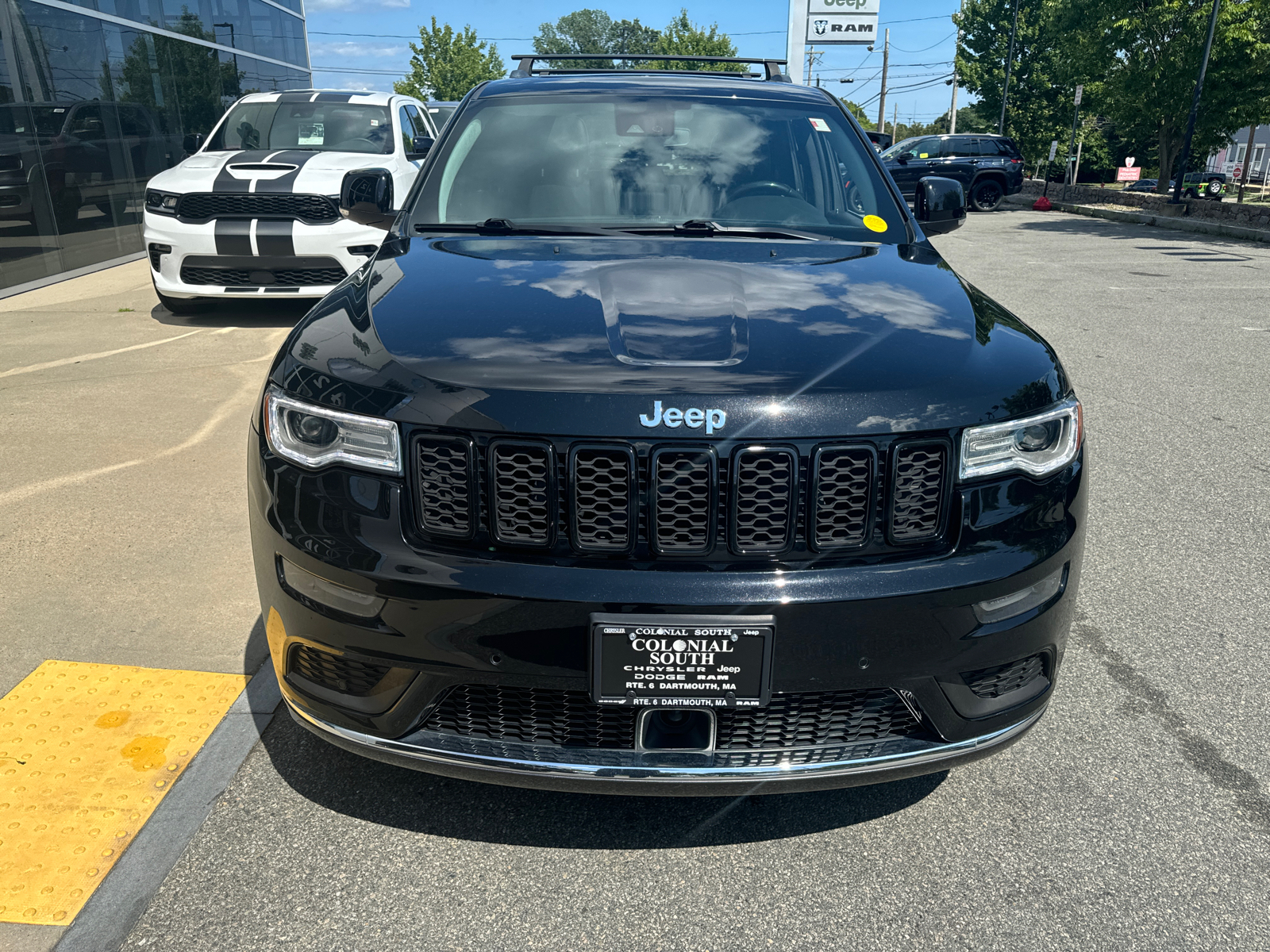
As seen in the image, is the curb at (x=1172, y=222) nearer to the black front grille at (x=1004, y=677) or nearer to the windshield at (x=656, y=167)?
the windshield at (x=656, y=167)

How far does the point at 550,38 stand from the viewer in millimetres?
137875

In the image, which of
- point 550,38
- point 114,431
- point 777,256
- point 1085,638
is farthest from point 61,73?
point 550,38

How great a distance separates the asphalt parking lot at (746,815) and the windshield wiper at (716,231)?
1.58 metres

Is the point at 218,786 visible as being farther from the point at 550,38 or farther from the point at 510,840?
the point at 550,38

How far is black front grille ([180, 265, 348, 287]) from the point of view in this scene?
309 inches

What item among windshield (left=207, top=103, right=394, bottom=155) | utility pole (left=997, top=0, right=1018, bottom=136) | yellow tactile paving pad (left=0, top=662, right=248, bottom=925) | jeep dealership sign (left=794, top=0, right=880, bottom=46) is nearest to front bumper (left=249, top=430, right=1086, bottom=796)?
yellow tactile paving pad (left=0, top=662, right=248, bottom=925)

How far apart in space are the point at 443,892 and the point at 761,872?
70cm

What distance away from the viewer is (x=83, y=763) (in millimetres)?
2551

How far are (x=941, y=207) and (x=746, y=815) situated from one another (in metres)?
2.49

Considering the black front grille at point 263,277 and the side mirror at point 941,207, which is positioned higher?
the side mirror at point 941,207

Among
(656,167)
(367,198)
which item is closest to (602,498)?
(656,167)

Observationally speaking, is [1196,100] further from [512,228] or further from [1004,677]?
[1004,677]

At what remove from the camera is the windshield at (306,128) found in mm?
9234

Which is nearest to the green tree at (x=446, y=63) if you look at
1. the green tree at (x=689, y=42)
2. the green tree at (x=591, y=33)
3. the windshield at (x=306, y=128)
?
the green tree at (x=689, y=42)
